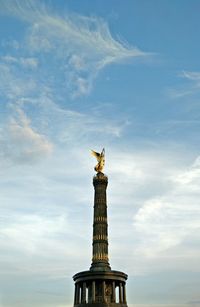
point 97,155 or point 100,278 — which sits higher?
point 97,155

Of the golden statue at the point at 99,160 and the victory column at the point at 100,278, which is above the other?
the golden statue at the point at 99,160

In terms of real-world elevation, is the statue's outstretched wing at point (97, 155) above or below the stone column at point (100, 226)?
above

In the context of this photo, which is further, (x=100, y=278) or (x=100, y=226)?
(x=100, y=226)

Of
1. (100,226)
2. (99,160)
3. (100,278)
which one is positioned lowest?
(100,278)

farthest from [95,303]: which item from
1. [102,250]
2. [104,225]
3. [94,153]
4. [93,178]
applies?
[94,153]

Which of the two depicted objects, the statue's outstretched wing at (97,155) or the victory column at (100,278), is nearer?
the victory column at (100,278)

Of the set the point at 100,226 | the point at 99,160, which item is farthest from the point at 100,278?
the point at 99,160

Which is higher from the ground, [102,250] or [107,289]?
[102,250]

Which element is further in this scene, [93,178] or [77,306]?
[93,178]

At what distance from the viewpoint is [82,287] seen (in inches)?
2884

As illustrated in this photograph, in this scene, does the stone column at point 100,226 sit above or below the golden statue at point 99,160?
below

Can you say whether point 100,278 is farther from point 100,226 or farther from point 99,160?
point 99,160

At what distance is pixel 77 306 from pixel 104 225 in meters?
15.6

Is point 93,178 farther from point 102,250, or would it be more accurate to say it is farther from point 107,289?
point 107,289
